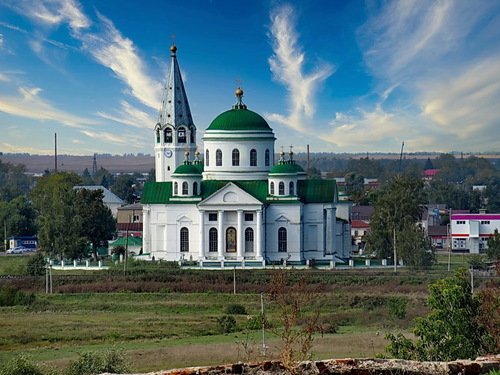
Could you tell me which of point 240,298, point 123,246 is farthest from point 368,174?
point 240,298

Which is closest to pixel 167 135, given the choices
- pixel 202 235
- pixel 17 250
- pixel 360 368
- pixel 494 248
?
pixel 202 235

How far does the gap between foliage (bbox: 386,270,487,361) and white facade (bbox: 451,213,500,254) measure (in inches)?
1774

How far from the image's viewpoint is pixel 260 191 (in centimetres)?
5116

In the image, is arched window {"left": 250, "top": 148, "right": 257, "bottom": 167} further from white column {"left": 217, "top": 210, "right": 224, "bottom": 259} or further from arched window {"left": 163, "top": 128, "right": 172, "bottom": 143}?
arched window {"left": 163, "top": 128, "right": 172, "bottom": 143}

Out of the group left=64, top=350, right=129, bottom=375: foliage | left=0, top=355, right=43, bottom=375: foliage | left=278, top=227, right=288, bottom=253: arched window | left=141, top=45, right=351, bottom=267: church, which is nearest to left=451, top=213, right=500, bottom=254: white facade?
left=141, top=45, right=351, bottom=267: church

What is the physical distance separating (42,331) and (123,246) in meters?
25.0

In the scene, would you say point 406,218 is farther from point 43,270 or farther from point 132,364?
point 132,364

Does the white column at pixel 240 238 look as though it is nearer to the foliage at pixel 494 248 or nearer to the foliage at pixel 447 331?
the foliage at pixel 494 248

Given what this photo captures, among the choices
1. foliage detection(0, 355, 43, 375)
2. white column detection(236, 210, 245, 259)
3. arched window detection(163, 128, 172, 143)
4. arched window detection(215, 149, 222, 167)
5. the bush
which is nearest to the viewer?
foliage detection(0, 355, 43, 375)

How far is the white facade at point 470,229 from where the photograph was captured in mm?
69000

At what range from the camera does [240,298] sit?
134ft

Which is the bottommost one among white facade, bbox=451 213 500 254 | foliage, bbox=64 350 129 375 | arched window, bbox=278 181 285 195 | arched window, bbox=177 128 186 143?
foliage, bbox=64 350 129 375

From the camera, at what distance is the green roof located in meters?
51.0

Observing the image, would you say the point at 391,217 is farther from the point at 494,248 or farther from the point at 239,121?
the point at 239,121
